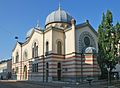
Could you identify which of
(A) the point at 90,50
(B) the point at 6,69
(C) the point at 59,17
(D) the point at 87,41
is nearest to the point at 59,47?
(D) the point at 87,41

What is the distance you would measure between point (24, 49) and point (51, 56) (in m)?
17.9

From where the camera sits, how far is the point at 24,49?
63219 millimetres

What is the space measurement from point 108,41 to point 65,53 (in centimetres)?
1370

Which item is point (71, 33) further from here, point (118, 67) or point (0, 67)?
point (0, 67)

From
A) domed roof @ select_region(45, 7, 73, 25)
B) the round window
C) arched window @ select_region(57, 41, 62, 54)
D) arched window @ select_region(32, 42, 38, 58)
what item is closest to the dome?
the round window

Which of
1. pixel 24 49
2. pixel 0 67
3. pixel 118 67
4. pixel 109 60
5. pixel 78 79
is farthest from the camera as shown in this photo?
pixel 0 67

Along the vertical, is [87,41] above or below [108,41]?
above

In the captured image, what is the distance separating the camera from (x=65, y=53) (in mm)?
48844

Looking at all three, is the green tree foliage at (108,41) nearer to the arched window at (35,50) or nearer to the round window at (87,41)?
the round window at (87,41)

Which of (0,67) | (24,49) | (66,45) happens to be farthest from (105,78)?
(0,67)

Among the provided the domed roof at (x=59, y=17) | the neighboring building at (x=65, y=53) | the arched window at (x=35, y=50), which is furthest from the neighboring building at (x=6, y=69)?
the domed roof at (x=59, y=17)

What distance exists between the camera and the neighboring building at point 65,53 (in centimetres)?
4638

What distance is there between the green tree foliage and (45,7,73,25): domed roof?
61.6 ft

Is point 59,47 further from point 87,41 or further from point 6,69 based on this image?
point 6,69
